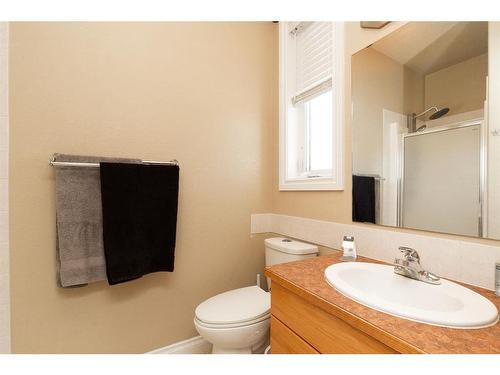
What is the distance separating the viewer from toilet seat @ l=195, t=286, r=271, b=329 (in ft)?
3.51

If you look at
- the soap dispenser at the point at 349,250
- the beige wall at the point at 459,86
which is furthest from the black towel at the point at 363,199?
the beige wall at the point at 459,86

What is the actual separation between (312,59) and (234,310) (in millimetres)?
1573

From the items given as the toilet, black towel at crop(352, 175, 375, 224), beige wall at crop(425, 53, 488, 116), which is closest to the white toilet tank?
the toilet

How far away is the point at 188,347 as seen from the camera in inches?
Result: 56.2

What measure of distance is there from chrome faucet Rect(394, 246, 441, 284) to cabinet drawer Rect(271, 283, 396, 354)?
371 millimetres

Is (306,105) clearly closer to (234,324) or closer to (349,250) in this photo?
(349,250)

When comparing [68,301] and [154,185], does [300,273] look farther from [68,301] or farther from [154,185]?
[68,301]

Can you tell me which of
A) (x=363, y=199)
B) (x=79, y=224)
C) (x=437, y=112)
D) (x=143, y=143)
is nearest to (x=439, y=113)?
(x=437, y=112)

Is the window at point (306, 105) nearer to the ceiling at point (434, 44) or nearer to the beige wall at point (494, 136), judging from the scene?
the ceiling at point (434, 44)

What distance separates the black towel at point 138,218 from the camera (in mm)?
1146

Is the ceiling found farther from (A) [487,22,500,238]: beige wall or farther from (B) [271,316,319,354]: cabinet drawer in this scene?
(B) [271,316,319,354]: cabinet drawer

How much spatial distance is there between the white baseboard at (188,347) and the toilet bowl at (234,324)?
34cm

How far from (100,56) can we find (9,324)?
137cm

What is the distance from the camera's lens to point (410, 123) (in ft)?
3.12
